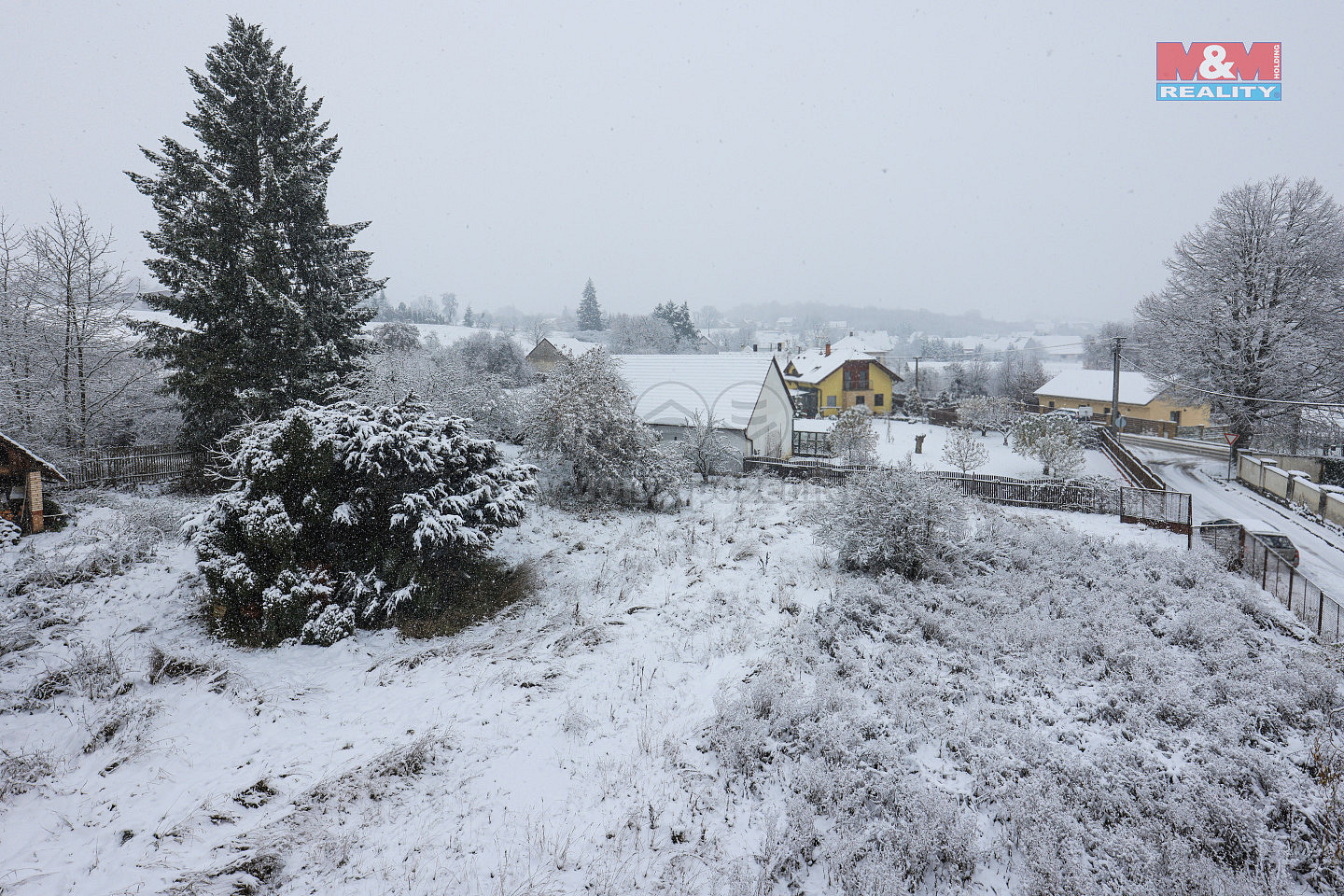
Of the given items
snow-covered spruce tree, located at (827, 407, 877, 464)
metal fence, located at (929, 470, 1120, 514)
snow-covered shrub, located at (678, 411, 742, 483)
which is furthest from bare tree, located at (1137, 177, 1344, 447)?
snow-covered shrub, located at (678, 411, 742, 483)

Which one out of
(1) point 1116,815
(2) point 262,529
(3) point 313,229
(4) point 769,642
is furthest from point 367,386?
(1) point 1116,815

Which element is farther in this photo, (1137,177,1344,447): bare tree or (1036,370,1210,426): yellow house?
(1036,370,1210,426): yellow house

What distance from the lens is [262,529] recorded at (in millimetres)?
9008

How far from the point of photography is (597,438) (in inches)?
726

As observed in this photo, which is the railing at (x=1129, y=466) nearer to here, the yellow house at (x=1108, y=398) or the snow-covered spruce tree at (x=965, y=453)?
the snow-covered spruce tree at (x=965, y=453)

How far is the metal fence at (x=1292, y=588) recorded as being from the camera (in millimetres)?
8820

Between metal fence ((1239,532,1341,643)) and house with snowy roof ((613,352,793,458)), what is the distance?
15.8 meters

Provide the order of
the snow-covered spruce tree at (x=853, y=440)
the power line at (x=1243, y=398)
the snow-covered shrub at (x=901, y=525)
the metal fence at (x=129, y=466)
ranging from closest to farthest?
the snow-covered shrub at (x=901, y=525), the metal fence at (x=129, y=466), the power line at (x=1243, y=398), the snow-covered spruce tree at (x=853, y=440)

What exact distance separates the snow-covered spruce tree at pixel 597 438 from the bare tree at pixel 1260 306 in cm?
2393

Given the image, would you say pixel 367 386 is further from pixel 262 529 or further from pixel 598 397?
pixel 262 529

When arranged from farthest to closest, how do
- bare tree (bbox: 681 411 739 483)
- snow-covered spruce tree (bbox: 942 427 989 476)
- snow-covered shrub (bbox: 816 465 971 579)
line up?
bare tree (bbox: 681 411 739 483), snow-covered spruce tree (bbox: 942 427 989 476), snow-covered shrub (bbox: 816 465 971 579)

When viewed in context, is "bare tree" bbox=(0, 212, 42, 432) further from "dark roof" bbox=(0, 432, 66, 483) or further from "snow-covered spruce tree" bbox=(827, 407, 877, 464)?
"snow-covered spruce tree" bbox=(827, 407, 877, 464)

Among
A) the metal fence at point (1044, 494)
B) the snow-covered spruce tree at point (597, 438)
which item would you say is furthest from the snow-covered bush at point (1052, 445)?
the snow-covered spruce tree at point (597, 438)

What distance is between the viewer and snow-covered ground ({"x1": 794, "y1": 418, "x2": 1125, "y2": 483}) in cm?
2519
